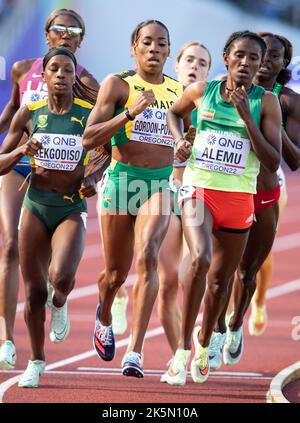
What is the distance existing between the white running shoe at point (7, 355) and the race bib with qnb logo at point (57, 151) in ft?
4.60

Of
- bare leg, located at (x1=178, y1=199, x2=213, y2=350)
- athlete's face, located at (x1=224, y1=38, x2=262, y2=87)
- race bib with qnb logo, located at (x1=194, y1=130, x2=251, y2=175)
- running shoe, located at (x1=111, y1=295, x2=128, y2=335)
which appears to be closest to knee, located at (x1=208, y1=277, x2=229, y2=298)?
bare leg, located at (x1=178, y1=199, x2=213, y2=350)

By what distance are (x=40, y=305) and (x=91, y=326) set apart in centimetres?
475

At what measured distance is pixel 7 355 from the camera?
974 centimetres

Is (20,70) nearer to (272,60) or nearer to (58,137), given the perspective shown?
(58,137)

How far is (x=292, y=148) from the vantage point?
9.55 meters

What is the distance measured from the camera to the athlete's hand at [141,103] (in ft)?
28.9

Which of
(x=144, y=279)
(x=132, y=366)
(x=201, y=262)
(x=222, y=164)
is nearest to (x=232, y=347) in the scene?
(x=144, y=279)

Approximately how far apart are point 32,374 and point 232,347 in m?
1.78

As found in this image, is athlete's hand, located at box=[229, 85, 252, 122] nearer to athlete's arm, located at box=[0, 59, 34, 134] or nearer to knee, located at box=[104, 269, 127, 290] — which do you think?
knee, located at box=[104, 269, 127, 290]

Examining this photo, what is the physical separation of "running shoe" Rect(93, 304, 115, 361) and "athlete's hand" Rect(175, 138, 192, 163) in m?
1.91

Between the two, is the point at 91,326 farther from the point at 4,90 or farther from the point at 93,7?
the point at 93,7

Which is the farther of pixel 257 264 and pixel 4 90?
pixel 4 90

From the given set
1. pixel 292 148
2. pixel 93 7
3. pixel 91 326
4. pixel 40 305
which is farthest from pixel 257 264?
pixel 93 7
